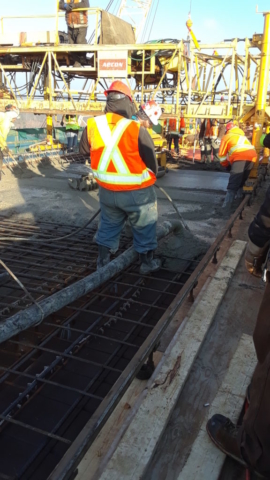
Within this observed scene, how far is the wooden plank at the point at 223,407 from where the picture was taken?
1.69 meters

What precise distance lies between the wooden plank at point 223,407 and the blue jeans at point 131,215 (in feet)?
4.88

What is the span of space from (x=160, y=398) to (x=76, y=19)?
14.5 meters

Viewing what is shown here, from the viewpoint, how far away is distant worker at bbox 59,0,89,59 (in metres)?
13.2

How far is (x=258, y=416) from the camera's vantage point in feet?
4.65

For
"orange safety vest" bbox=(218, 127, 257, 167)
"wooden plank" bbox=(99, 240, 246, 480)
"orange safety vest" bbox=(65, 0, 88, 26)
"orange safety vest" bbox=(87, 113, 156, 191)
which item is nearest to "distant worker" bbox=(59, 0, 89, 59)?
"orange safety vest" bbox=(65, 0, 88, 26)

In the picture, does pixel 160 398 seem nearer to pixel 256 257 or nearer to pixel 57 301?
pixel 256 257

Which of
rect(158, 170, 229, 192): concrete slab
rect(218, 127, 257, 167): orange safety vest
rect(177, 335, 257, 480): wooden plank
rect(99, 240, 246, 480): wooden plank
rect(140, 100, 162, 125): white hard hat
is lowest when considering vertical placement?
rect(158, 170, 229, 192): concrete slab

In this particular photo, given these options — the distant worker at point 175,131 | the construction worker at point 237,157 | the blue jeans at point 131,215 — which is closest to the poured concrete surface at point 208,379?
the blue jeans at point 131,215

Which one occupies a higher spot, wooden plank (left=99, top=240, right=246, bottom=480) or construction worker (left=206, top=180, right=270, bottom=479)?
construction worker (left=206, top=180, right=270, bottom=479)

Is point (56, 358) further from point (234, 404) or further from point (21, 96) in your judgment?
point (21, 96)

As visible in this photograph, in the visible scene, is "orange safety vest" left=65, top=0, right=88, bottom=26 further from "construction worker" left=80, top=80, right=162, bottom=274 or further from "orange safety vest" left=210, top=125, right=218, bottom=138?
"construction worker" left=80, top=80, right=162, bottom=274

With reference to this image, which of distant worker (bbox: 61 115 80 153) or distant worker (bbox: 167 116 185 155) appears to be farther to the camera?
distant worker (bbox: 167 116 185 155)

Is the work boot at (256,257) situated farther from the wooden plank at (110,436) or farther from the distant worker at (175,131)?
the distant worker at (175,131)

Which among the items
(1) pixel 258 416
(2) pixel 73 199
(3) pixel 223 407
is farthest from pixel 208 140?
(1) pixel 258 416
